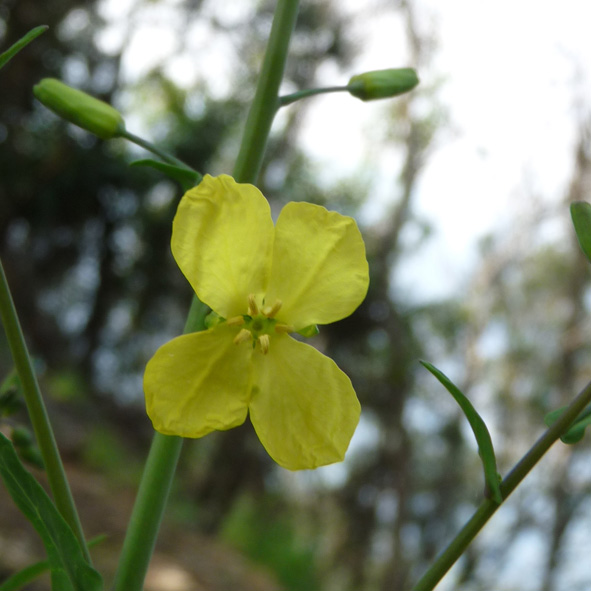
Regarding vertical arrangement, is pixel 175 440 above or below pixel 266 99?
below

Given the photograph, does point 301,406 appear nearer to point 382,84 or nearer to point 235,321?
point 235,321

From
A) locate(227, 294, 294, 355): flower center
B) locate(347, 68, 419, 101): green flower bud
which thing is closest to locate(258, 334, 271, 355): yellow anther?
locate(227, 294, 294, 355): flower center

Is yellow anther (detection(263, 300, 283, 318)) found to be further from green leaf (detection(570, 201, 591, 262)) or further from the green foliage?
the green foliage

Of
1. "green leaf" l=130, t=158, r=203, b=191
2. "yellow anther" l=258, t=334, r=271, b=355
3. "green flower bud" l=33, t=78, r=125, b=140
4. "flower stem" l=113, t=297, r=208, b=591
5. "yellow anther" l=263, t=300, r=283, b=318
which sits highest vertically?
"green flower bud" l=33, t=78, r=125, b=140

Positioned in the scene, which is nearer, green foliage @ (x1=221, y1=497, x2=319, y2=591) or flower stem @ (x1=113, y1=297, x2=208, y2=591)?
flower stem @ (x1=113, y1=297, x2=208, y2=591)

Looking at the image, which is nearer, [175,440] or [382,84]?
[175,440]

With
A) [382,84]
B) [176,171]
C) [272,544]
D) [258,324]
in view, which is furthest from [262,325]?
[272,544]

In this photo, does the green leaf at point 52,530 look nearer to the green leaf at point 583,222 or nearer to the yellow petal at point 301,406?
the yellow petal at point 301,406

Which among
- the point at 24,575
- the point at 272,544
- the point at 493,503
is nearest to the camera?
the point at 493,503
